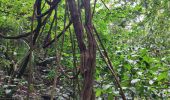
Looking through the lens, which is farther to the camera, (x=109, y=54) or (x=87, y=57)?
(x=109, y=54)

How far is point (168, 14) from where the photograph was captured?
268cm

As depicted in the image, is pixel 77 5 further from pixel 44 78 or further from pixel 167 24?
pixel 167 24

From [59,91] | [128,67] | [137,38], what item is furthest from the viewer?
[137,38]

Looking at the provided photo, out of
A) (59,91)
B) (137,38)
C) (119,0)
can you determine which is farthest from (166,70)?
(119,0)

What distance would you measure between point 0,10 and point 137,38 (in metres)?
1.75

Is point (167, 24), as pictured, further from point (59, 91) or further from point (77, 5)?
point (77, 5)

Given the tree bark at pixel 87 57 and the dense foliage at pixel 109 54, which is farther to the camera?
the dense foliage at pixel 109 54

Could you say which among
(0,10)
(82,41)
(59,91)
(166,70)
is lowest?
(59,91)

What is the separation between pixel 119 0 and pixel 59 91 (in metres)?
1.82

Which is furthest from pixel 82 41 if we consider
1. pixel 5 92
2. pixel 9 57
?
pixel 9 57

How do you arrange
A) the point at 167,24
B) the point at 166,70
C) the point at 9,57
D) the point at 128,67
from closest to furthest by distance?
the point at 166,70, the point at 128,67, the point at 9,57, the point at 167,24

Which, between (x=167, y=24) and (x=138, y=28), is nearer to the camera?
(x=167, y=24)

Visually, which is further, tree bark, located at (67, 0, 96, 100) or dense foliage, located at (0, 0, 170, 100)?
dense foliage, located at (0, 0, 170, 100)

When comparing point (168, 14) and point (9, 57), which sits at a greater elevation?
point (168, 14)
